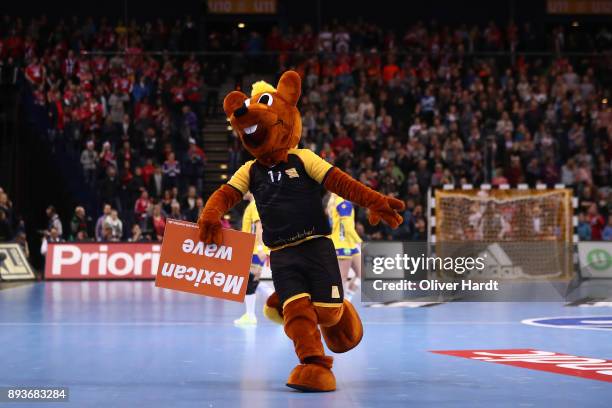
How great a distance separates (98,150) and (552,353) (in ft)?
59.0

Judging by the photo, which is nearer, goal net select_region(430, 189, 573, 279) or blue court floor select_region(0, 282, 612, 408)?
blue court floor select_region(0, 282, 612, 408)

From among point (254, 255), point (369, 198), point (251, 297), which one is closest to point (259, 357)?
point (369, 198)

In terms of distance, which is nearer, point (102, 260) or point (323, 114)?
point (102, 260)

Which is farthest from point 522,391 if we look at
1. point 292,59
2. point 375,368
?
point 292,59

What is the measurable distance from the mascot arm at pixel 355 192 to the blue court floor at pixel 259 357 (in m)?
1.43

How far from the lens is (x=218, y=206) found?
893cm

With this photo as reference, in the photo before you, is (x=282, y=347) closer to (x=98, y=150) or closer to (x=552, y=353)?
(x=552, y=353)

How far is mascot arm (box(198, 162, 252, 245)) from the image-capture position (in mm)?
8711

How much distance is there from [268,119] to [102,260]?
52.1ft

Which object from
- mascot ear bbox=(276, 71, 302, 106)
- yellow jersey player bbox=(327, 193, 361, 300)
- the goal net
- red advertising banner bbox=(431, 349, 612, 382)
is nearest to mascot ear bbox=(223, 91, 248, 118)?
mascot ear bbox=(276, 71, 302, 106)

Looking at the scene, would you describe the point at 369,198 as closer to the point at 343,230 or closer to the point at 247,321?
the point at 247,321

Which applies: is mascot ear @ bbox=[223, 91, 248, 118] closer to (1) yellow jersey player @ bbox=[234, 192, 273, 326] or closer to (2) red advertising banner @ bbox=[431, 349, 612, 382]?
(2) red advertising banner @ bbox=[431, 349, 612, 382]

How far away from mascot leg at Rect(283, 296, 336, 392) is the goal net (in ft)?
45.1

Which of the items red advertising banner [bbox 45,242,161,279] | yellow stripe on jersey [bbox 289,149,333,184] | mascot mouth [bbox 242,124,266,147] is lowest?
red advertising banner [bbox 45,242,161,279]
